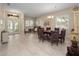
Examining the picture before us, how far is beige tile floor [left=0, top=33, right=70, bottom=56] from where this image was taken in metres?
3.72

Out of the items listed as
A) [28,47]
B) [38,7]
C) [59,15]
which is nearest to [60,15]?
[59,15]

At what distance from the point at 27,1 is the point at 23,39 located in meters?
0.92

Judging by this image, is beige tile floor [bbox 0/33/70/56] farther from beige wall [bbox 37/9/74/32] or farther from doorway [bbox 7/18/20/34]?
beige wall [bbox 37/9/74/32]

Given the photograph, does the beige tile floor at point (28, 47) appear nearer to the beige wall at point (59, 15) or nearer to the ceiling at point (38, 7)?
the beige wall at point (59, 15)

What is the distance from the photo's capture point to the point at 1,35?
12.0ft

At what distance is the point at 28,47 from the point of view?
3832 mm

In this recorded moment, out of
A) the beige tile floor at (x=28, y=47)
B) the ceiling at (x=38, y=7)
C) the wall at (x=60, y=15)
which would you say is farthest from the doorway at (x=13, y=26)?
the wall at (x=60, y=15)

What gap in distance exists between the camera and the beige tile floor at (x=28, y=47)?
12.2 ft

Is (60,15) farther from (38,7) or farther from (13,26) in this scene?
(13,26)

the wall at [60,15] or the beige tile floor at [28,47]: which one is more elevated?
the wall at [60,15]

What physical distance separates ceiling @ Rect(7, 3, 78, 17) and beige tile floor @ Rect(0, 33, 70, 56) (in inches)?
20.8

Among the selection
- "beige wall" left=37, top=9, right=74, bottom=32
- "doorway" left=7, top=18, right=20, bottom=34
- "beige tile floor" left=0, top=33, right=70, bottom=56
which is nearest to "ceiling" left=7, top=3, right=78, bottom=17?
"beige wall" left=37, top=9, right=74, bottom=32

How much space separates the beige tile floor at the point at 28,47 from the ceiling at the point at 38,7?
0.53 meters

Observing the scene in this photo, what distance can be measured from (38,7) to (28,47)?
977 mm
